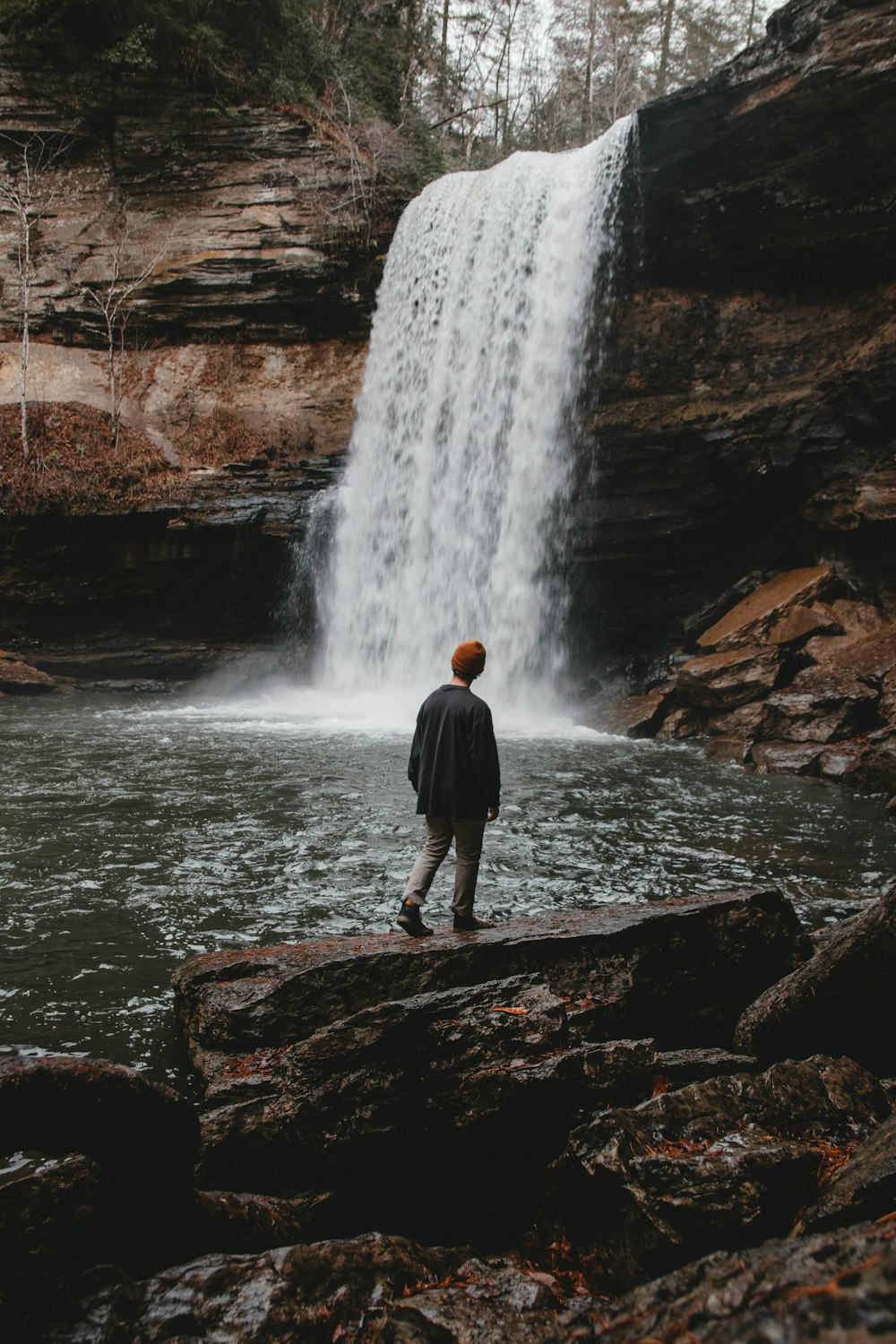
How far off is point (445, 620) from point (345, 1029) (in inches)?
620

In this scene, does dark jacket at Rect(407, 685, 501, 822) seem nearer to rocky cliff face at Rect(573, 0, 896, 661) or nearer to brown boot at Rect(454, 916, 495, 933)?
brown boot at Rect(454, 916, 495, 933)

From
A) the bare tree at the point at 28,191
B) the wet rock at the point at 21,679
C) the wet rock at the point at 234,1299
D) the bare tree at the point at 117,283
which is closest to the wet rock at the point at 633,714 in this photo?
the wet rock at the point at 21,679

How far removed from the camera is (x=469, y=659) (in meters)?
4.84

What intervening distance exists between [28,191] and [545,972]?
27.7 meters

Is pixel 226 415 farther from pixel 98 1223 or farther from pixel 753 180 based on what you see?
pixel 98 1223

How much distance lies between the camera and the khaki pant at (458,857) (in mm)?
4793

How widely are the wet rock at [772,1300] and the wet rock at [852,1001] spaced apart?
6.81 ft

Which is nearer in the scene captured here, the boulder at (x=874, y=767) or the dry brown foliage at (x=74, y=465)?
the boulder at (x=874, y=767)

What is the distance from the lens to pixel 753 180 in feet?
51.1

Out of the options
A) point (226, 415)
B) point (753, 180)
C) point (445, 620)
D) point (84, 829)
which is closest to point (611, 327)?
point (753, 180)

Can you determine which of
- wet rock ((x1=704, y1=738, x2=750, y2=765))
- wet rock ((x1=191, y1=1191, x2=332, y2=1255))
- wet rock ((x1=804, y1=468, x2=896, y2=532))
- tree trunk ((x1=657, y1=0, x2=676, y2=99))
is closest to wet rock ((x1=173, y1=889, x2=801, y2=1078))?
wet rock ((x1=191, y1=1191, x2=332, y2=1255))

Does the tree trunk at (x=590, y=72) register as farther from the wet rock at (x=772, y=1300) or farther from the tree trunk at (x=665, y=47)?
the wet rock at (x=772, y=1300)

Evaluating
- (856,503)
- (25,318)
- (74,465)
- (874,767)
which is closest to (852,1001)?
(874,767)

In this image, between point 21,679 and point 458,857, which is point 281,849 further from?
point 21,679
